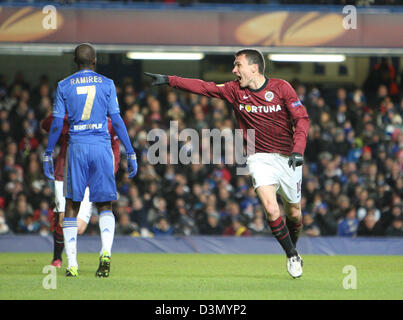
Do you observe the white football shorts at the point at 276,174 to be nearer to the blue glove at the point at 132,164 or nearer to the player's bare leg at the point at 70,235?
the blue glove at the point at 132,164

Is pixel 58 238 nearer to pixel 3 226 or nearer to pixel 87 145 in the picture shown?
pixel 87 145

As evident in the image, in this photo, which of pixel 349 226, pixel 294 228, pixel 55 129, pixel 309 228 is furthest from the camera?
pixel 349 226

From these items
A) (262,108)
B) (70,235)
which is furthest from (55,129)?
(262,108)

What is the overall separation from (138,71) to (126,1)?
3842mm

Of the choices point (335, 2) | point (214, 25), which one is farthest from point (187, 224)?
point (335, 2)

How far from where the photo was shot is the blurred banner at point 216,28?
18.3 meters

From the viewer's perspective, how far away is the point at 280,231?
8.97 meters

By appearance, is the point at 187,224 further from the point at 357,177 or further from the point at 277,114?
the point at 277,114

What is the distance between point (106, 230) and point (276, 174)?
6.25 ft

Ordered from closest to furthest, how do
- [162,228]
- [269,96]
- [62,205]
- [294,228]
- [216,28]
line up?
[269,96] → [294,228] → [62,205] → [162,228] → [216,28]

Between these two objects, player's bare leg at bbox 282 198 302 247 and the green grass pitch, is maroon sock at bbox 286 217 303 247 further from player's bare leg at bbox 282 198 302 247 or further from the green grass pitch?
the green grass pitch

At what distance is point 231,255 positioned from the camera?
13930 mm

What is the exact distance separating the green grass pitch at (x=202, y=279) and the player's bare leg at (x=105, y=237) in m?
0.14

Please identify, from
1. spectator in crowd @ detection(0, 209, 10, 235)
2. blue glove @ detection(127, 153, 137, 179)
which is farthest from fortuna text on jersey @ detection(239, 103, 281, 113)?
spectator in crowd @ detection(0, 209, 10, 235)
